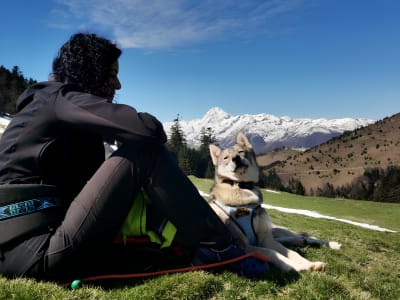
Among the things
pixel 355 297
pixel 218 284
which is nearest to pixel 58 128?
pixel 218 284

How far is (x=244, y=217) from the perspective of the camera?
5.39 metres

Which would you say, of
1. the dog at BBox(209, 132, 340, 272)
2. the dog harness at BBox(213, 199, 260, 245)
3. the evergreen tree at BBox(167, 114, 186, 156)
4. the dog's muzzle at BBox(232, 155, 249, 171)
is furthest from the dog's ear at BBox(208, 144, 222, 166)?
the evergreen tree at BBox(167, 114, 186, 156)

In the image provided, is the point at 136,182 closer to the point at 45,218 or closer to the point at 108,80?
the point at 45,218

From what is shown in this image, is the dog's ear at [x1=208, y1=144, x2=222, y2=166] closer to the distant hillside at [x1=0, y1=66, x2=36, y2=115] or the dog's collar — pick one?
→ the dog's collar

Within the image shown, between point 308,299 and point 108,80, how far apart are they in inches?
132

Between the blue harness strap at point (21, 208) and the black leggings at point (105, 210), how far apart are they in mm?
262

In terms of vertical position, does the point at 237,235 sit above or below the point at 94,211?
below

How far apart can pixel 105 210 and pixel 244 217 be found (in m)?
2.82

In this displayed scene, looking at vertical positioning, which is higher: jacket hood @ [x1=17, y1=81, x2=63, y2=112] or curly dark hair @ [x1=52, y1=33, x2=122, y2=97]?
curly dark hair @ [x1=52, y1=33, x2=122, y2=97]

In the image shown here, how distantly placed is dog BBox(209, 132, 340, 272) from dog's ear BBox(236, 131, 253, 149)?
0.12 meters

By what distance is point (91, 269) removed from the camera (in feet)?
11.4

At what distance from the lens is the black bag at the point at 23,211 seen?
307cm

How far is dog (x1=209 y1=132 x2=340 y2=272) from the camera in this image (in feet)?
16.2

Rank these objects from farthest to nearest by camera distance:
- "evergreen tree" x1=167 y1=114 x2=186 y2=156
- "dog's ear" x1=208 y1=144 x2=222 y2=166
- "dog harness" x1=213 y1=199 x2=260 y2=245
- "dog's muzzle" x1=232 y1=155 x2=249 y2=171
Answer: "evergreen tree" x1=167 y1=114 x2=186 y2=156 < "dog's ear" x1=208 y1=144 x2=222 y2=166 < "dog's muzzle" x1=232 y1=155 x2=249 y2=171 < "dog harness" x1=213 y1=199 x2=260 y2=245
